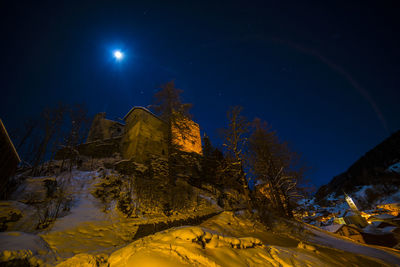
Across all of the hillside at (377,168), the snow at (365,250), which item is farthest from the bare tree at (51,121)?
the hillside at (377,168)

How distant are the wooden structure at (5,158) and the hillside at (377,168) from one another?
229 ft

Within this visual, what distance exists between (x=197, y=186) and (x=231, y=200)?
3.55m

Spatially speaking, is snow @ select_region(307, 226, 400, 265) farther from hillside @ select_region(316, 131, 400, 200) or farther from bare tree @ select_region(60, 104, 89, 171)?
hillside @ select_region(316, 131, 400, 200)

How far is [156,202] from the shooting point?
8.59 metres

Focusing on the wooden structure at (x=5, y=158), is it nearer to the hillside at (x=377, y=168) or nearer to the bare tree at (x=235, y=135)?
the bare tree at (x=235, y=135)

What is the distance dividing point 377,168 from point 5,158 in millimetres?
→ 74121

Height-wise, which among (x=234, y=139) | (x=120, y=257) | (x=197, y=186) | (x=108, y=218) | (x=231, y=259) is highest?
(x=234, y=139)

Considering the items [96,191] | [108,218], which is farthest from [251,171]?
[96,191]

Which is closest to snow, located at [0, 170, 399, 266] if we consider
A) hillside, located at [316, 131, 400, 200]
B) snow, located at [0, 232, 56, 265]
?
snow, located at [0, 232, 56, 265]

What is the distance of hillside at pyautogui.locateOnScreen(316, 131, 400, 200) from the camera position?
43.2m

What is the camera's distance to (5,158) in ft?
18.8

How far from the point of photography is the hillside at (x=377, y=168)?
43.2 meters

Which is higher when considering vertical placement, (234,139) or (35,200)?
(234,139)

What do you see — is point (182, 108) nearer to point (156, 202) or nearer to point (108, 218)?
point (156, 202)
